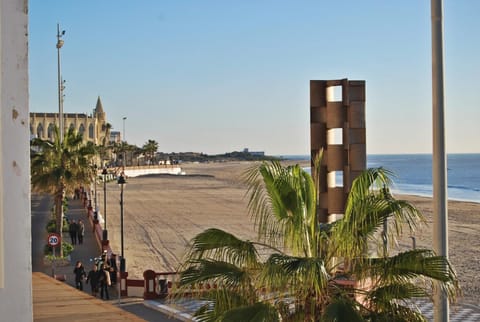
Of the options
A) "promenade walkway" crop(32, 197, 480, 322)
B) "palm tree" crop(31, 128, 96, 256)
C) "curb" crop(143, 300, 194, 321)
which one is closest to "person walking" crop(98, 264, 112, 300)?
"promenade walkway" crop(32, 197, 480, 322)

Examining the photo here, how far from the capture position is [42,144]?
26.0m

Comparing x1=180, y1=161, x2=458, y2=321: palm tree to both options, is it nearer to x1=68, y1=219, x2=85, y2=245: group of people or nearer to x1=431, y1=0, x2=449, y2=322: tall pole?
x1=431, y1=0, x2=449, y2=322: tall pole

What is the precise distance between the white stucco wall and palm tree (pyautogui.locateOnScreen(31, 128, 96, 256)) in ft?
75.3

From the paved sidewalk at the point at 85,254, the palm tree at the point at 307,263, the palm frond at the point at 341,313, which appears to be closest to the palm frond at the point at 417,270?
the palm tree at the point at 307,263

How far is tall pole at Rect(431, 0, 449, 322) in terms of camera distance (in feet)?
16.8

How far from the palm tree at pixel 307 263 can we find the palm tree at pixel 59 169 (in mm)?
19782

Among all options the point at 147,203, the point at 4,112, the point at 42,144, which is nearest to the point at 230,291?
the point at 4,112

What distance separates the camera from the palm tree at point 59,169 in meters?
24.7

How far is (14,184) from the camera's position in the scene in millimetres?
2057

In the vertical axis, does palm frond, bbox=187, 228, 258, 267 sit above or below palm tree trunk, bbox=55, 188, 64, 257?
above

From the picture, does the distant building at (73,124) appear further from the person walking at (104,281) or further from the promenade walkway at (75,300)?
the person walking at (104,281)

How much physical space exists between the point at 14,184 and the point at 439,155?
387 cm

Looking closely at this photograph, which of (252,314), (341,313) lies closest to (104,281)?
(252,314)

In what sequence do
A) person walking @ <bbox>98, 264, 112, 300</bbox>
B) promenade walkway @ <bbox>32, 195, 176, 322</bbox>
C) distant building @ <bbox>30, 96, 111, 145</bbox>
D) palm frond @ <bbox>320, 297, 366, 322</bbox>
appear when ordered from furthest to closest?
1. distant building @ <bbox>30, 96, 111, 145</bbox>
2. person walking @ <bbox>98, 264, 112, 300</bbox>
3. promenade walkway @ <bbox>32, 195, 176, 322</bbox>
4. palm frond @ <bbox>320, 297, 366, 322</bbox>
